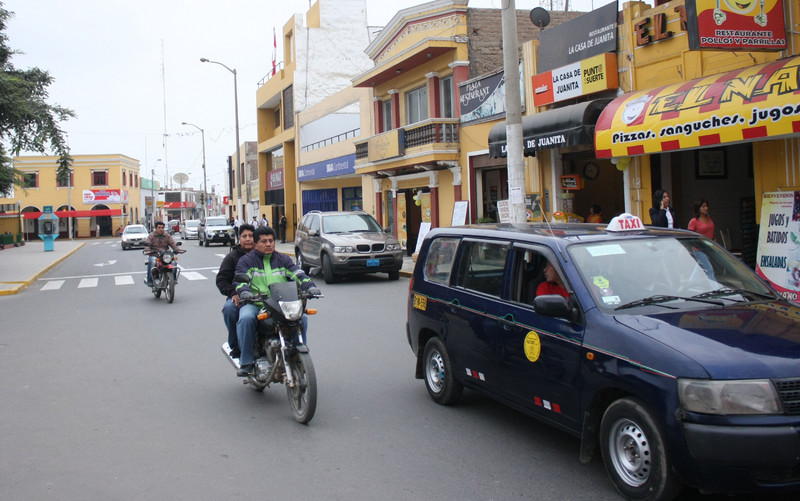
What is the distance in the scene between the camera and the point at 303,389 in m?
5.71

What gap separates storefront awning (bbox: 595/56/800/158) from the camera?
943 centimetres

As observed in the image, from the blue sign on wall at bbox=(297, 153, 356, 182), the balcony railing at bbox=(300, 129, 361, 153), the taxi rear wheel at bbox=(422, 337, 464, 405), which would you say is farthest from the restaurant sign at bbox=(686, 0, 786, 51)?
the balcony railing at bbox=(300, 129, 361, 153)

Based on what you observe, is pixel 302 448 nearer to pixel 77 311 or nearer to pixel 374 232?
pixel 77 311

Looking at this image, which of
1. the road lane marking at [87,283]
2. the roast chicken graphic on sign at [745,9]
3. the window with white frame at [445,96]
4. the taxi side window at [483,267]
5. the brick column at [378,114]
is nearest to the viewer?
the taxi side window at [483,267]

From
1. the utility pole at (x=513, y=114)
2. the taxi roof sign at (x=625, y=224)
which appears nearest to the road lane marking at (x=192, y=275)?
the utility pole at (x=513, y=114)

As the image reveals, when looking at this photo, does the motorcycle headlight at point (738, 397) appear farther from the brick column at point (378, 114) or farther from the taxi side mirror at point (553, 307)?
the brick column at point (378, 114)

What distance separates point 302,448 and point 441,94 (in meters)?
18.4

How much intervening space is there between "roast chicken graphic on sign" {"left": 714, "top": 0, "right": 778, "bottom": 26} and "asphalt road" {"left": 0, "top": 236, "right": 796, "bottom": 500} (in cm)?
660

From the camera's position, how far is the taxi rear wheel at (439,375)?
6.00m

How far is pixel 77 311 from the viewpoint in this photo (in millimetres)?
13391

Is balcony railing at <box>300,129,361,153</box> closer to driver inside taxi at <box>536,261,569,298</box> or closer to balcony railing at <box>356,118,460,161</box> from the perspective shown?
balcony railing at <box>356,118,460,161</box>

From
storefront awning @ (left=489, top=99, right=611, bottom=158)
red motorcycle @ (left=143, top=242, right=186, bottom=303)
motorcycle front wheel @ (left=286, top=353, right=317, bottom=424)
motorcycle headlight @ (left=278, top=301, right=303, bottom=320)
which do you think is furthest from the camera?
red motorcycle @ (left=143, top=242, right=186, bottom=303)

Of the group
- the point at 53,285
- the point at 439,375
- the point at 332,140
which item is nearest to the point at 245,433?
the point at 439,375

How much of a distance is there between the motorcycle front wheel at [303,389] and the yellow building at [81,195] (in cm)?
6686
